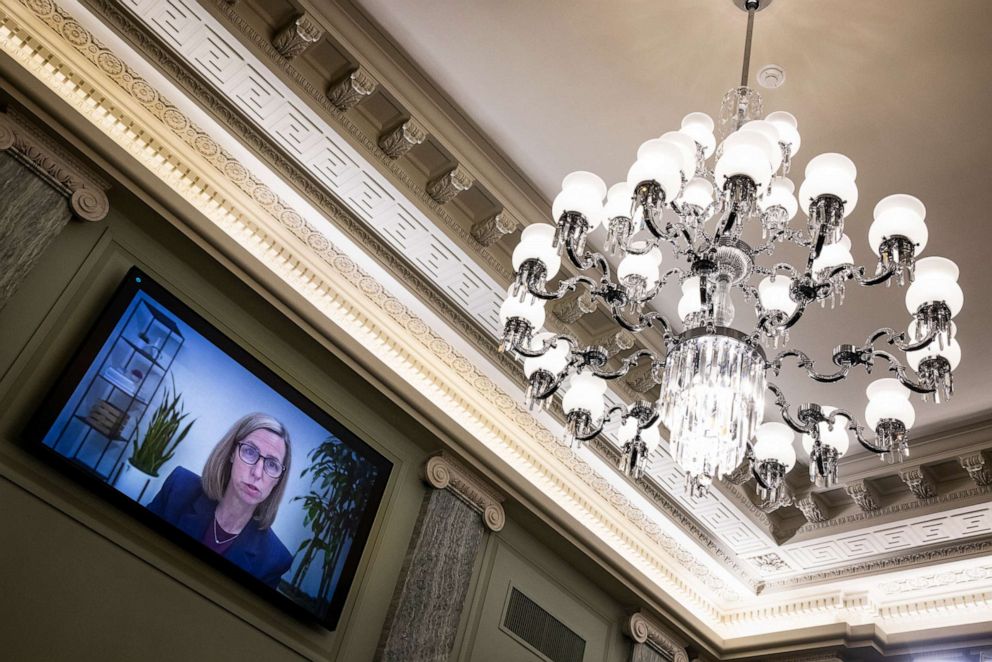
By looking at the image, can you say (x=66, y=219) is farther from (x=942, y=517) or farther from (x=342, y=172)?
(x=942, y=517)

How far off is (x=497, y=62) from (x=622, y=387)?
234 centimetres

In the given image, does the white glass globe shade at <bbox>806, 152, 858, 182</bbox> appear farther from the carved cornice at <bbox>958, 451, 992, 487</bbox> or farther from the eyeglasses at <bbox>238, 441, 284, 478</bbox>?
the carved cornice at <bbox>958, 451, 992, 487</bbox>

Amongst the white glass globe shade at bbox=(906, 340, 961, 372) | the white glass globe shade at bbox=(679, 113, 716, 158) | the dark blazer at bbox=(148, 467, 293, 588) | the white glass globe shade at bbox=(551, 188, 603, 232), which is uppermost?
the white glass globe shade at bbox=(679, 113, 716, 158)

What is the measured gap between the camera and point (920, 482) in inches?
229

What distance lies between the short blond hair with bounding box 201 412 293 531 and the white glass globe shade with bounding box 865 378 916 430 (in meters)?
2.77

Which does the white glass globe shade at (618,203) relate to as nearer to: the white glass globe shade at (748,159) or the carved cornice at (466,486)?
the white glass globe shade at (748,159)

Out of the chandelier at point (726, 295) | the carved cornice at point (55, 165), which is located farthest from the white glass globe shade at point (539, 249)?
the carved cornice at point (55, 165)

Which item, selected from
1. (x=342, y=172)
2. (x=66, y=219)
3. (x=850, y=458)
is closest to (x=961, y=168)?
(x=850, y=458)

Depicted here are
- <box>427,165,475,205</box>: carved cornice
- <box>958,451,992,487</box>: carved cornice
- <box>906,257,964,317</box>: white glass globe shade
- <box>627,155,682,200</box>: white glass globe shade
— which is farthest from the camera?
<box>958,451,992,487</box>: carved cornice

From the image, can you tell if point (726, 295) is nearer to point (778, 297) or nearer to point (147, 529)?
point (778, 297)

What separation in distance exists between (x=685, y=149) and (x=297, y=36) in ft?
7.23

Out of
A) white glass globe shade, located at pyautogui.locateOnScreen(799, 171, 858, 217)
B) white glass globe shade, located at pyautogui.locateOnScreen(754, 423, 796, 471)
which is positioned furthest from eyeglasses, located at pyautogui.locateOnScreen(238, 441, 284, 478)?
white glass globe shade, located at pyautogui.locateOnScreen(799, 171, 858, 217)

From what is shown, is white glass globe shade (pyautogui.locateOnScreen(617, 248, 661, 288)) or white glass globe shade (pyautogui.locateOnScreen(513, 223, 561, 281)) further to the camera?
white glass globe shade (pyautogui.locateOnScreen(617, 248, 661, 288))

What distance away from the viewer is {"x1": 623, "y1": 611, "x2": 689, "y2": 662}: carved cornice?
625cm
